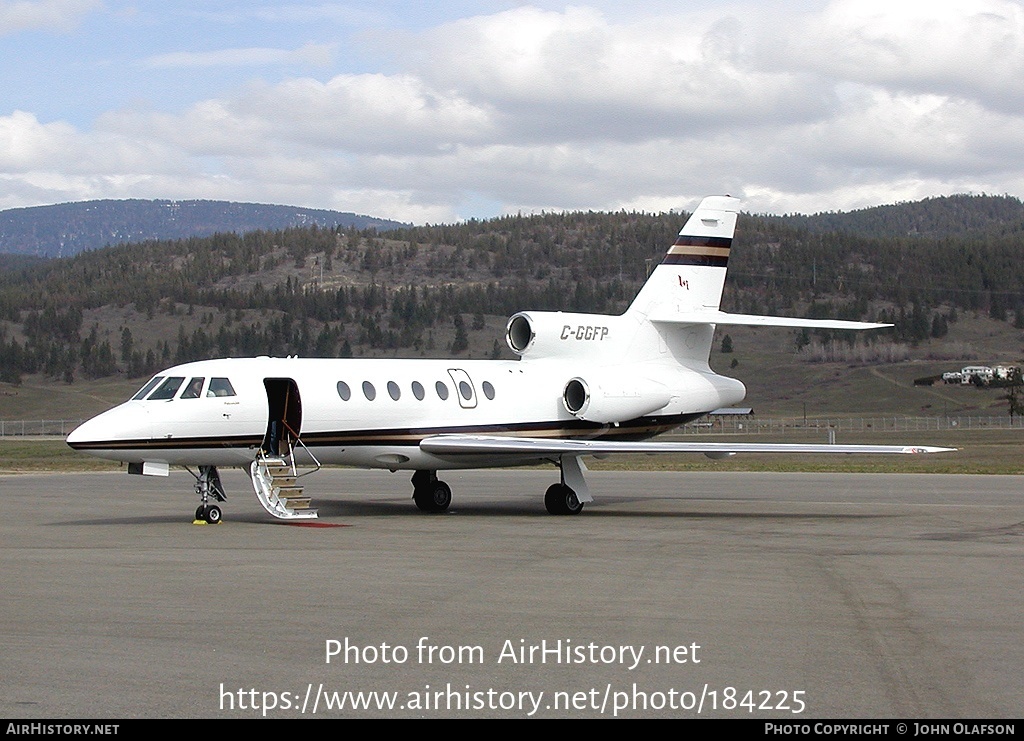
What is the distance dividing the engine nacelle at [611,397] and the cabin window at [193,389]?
8.13 meters

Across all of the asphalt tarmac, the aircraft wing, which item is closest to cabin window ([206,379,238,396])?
the asphalt tarmac

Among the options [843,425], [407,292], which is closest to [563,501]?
[843,425]

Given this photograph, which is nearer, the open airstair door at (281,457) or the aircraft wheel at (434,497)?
the open airstair door at (281,457)

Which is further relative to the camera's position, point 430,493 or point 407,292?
point 407,292

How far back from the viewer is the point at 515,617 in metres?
11.4

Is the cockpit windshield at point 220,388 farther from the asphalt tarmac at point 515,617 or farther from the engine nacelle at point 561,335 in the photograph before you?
the engine nacelle at point 561,335

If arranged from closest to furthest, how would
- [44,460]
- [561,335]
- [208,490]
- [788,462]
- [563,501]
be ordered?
[208,490] → [563,501] → [561,335] → [788,462] → [44,460]

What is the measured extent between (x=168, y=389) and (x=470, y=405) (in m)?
6.28

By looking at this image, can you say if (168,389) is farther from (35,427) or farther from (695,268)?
(35,427)

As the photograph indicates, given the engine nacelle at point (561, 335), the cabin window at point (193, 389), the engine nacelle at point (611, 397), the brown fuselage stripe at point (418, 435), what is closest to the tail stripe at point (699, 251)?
the engine nacelle at point (561, 335)

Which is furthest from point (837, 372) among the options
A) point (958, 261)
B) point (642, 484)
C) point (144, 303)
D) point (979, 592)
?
point (979, 592)

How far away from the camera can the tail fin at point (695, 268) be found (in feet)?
94.9

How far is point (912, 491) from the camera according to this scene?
102 ft
